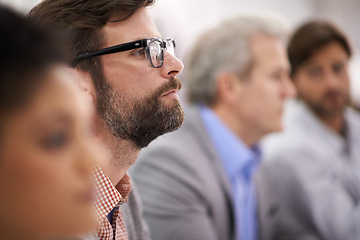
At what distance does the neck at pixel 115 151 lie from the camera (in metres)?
0.76

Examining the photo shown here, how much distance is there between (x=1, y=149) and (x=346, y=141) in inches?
67.6

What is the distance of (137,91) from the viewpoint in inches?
30.0

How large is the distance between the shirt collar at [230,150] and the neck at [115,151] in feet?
2.53

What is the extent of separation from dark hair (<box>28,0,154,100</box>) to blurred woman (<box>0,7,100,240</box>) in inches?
13.7

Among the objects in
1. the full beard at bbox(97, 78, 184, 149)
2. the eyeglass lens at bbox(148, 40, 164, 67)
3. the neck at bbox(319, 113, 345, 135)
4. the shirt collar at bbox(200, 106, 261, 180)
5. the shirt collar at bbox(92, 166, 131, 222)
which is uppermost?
the eyeglass lens at bbox(148, 40, 164, 67)

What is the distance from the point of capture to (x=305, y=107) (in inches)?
74.5

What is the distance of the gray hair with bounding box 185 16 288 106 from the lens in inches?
64.4

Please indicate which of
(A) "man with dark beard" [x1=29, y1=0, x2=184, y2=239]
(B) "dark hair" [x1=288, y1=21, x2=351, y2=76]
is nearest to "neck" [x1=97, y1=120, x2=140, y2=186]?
(A) "man with dark beard" [x1=29, y1=0, x2=184, y2=239]

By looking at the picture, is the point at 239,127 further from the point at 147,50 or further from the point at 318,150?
the point at 147,50

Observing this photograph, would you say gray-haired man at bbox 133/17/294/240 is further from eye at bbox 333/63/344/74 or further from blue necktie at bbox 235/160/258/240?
eye at bbox 333/63/344/74

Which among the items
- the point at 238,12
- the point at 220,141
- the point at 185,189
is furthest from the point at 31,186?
the point at 238,12

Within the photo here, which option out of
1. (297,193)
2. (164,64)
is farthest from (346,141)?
(164,64)

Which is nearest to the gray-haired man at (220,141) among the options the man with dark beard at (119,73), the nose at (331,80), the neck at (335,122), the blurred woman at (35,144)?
the nose at (331,80)

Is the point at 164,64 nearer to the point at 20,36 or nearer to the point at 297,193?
the point at 20,36
